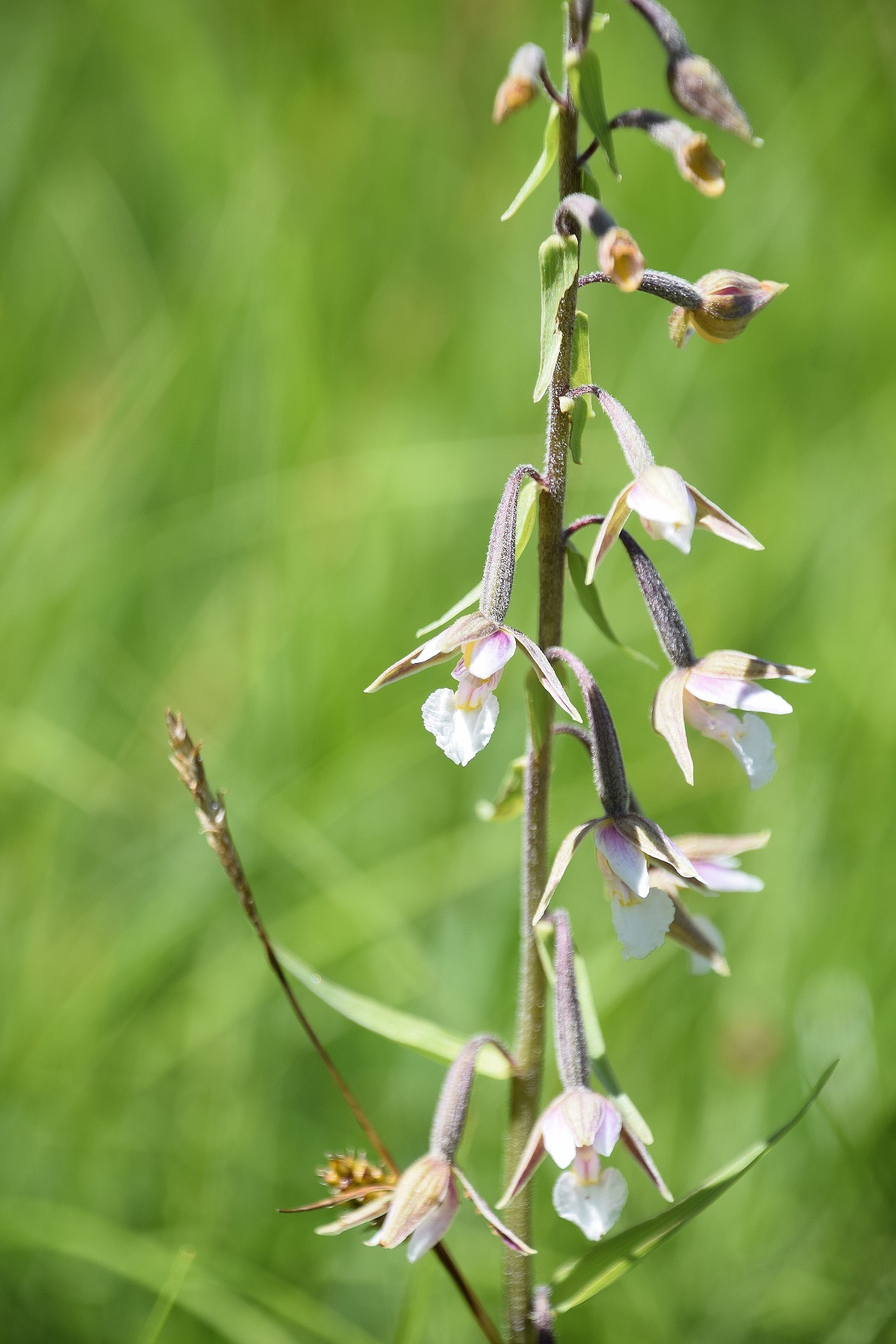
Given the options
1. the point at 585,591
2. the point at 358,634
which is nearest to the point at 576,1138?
the point at 585,591

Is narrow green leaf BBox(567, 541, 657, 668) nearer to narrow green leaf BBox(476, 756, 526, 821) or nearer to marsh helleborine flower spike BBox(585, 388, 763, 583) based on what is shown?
marsh helleborine flower spike BBox(585, 388, 763, 583)

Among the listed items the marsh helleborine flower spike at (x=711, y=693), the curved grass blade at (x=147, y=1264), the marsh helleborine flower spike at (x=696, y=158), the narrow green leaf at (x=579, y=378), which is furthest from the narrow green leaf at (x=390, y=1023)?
the marsh helleborine flower spike at (x=696, y=158)

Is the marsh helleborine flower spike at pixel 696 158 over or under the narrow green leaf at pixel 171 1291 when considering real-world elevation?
over

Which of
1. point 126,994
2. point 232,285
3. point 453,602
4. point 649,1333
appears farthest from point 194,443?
point 649,1333

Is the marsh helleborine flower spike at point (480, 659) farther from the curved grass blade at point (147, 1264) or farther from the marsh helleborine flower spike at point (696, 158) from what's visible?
the curved grass blade at point (147, 1264)

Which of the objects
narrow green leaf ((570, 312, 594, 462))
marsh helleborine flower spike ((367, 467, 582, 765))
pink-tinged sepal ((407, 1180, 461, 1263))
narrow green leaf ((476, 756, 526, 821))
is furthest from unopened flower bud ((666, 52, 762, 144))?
pink-tinged sepal ((407, 1180, 461, 1263))

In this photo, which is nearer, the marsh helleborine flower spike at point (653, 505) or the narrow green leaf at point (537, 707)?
the marsh helleborine flower spike at point (653, 505)

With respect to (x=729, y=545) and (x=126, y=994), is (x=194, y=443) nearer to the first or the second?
(x=729, y=545)
